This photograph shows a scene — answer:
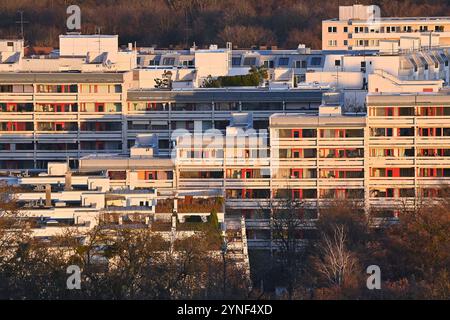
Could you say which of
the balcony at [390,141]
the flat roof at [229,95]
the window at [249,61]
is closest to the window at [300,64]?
the window at [249,61]

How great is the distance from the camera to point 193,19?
277 ft

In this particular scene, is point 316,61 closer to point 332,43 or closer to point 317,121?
point 332,43

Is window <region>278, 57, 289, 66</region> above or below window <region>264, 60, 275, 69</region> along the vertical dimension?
above

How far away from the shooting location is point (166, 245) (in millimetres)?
32875

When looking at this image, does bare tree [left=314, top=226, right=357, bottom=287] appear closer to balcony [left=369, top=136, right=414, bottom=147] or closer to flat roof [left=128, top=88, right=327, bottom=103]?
balcony [left=369, top=136, right=414, bottom=147]

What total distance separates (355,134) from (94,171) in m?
5.09

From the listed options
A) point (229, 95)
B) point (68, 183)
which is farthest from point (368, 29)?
point (68, 183)

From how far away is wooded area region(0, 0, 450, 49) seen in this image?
7962cm

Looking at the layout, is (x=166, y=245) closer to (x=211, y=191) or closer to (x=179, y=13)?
(x=211, y=191)

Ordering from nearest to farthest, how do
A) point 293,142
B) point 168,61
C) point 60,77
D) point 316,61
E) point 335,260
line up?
point 335,260 → point 293,142 → point 60,77 → point 316,61 → point 168,61

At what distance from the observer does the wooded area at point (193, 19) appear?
79.6 meters

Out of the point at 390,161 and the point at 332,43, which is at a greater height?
the point at 332,43

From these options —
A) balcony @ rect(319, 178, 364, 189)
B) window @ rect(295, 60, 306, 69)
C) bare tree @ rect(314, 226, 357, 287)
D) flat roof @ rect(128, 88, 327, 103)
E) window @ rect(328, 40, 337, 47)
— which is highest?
flat roof @ rect(128, 88, 327, 103)

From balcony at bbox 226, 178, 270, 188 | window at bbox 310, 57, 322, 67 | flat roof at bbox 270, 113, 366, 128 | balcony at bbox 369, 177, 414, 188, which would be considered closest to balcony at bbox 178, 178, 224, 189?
balcony at bbox 226, 178, 270, 188
